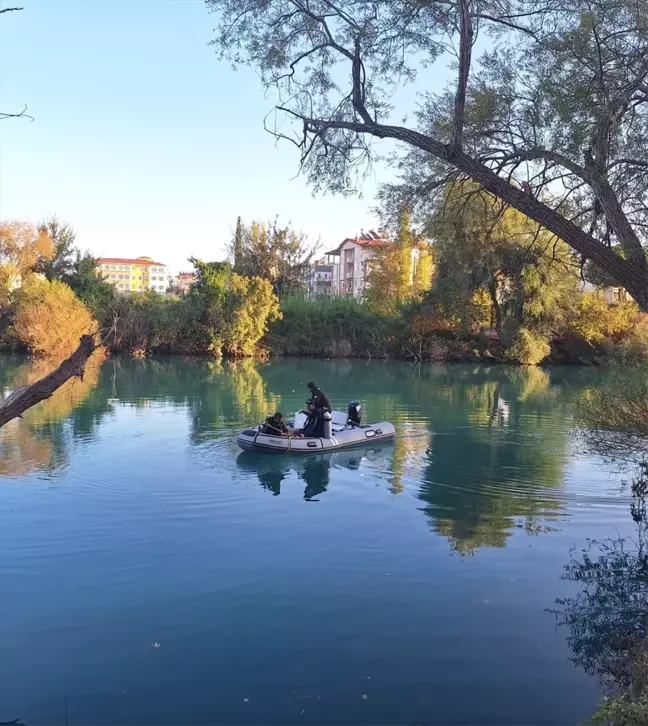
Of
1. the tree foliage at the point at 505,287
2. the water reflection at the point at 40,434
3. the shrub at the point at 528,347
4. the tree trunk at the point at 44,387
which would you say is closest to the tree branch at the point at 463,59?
the tree trunk at the point at 44,387

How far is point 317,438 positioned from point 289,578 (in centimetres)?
641

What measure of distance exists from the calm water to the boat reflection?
0.21 feet

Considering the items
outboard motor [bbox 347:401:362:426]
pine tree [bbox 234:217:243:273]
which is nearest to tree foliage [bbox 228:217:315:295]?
pine tree [bbox 234:217:243:273]

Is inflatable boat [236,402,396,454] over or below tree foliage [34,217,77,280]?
below

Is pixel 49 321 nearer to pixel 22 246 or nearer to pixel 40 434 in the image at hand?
pixel 22 246

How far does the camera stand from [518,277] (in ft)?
106

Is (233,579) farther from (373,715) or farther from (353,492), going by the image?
(353,492)

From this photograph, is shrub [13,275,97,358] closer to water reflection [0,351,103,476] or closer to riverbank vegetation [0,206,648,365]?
→ riverbank vegetation [0,206,648,365]

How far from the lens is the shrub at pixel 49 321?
34.5 meters

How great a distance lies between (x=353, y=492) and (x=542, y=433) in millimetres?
7325

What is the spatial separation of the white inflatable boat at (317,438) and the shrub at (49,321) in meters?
23.7

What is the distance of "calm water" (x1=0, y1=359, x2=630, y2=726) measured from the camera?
4.97 m

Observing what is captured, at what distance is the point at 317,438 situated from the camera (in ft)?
44.5

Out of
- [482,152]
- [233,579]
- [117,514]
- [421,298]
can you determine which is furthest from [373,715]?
[421,298]
